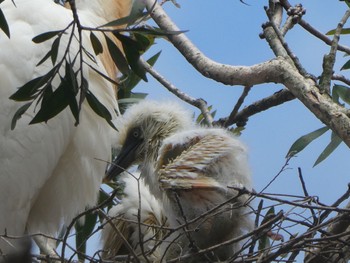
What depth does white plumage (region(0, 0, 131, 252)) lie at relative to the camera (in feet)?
8.90

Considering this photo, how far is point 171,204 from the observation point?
9.12ft

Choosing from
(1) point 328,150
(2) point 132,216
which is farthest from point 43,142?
(1) point 328,150

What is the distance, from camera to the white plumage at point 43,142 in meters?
2.71

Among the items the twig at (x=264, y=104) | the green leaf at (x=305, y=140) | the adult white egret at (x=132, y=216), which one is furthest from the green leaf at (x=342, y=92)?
the adult white egret at (x=132, y=216)

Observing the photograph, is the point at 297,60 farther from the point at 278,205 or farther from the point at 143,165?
the point at 143,165

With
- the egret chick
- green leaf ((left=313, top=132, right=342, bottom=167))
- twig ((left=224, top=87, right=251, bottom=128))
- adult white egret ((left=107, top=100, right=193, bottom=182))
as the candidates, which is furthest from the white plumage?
green leaf ((left=313, top=132, right=342, bottom=167))

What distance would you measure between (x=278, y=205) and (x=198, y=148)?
1.83ft

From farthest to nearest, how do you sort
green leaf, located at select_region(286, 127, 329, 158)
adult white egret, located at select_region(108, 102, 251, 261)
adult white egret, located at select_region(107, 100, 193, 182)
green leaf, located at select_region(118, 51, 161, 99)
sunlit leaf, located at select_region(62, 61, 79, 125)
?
green leaf, located at select_region(118, 51, 161, 99), adult white egret, located at select_region(107, 100, 193, 182), green leaf, located at select_region(286, 127, 329, 158), adult white egret, located at select_region(108, 102, 251, 261), sunlit leaf, located at select_region(62, 61, 79, 125)

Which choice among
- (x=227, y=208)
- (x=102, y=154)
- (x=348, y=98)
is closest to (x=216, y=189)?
(x=227, y=208)

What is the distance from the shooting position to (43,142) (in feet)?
9.02

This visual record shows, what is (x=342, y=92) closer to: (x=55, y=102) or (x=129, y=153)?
(x=129, y=153)

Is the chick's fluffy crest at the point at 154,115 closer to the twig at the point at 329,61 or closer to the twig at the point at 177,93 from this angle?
the twig at the point at 177,93

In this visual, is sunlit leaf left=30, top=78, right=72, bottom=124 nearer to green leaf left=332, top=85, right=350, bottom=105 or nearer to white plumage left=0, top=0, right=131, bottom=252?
white plumage left=0, top=0, right=131, bottom=252

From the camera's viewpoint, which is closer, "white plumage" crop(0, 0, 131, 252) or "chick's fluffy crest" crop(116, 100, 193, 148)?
"white plumage" crop(0, 0, 131, 252)
